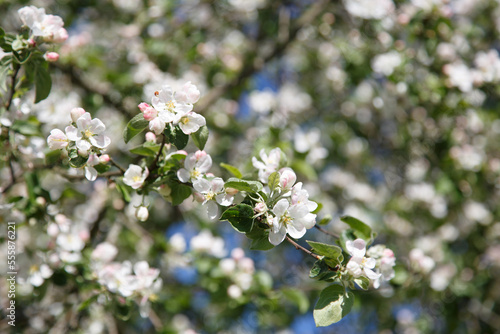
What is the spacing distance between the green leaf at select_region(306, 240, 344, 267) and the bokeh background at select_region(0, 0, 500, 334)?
76 cm

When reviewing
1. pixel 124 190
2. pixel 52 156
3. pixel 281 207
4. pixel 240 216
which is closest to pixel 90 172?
pixel 124 190

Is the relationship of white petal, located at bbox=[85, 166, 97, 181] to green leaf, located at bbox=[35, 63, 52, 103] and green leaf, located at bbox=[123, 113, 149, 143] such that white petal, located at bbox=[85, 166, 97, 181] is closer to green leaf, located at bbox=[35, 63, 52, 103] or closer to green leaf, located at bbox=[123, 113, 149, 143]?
green leaf, located at bbox=[123, 113, 149, 143]

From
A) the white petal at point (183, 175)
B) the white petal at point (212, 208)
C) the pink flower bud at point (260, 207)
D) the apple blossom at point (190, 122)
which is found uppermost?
the apple blossom at point (190, 122)

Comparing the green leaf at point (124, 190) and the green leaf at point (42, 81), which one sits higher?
the green leaf at point (42, 81)

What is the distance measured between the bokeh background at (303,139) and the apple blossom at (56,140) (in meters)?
0.76

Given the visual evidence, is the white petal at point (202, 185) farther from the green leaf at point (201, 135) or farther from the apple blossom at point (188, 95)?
the apple blossom at point (188, 95)

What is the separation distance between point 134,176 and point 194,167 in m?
0.18

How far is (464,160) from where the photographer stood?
2.68 m

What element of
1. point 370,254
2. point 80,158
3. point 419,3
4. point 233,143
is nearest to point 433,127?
point 419,3

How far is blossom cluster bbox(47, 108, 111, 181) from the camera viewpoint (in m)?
1.20

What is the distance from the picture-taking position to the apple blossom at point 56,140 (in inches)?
48.1

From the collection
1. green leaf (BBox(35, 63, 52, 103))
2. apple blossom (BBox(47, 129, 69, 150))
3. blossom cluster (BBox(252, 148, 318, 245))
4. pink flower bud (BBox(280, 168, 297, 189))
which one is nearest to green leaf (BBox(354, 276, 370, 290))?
blossom cluster (BBox(252, 148, 318, 245))

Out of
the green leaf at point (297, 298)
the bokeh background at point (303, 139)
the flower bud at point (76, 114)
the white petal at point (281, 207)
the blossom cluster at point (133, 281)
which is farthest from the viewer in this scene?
the bokeh background at point (303, 139)

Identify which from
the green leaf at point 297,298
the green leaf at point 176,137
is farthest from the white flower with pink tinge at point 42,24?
the green leaf at point 297,298
